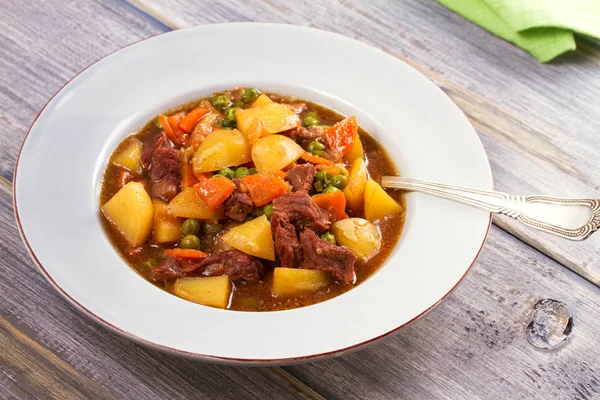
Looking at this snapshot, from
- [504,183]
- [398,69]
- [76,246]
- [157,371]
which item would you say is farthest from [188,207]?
[504,183]

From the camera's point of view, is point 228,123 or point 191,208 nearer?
point 191,208

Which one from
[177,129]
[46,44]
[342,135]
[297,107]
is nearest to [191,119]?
[177,129]

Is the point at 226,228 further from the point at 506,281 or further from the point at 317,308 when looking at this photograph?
the point at 506,281

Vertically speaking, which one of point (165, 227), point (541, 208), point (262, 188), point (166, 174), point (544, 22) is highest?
point (544, 22)

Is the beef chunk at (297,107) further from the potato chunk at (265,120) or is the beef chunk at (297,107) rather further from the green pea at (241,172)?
the green pea at (241,172)

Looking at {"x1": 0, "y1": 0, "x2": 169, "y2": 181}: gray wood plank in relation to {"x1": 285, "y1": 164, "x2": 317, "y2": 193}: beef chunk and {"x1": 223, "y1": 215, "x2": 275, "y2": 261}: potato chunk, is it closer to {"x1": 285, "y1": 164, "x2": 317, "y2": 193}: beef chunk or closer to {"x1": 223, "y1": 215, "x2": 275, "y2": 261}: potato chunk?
{"x1": 223, "y1": 215, "x2": 275, "y2": 261}: potato chunk

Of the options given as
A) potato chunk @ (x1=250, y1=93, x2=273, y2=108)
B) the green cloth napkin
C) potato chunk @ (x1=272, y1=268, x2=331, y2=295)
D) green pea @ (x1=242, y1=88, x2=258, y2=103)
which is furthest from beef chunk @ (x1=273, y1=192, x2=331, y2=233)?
the green cloth napkin

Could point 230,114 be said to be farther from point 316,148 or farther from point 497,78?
point 497,78
